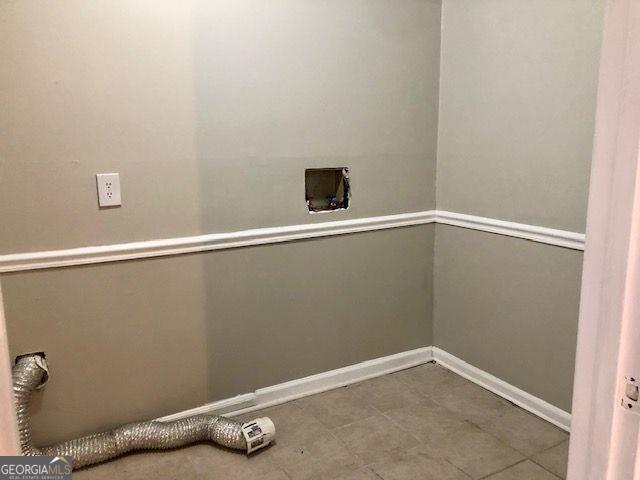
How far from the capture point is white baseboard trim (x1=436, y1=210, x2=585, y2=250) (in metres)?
2.14

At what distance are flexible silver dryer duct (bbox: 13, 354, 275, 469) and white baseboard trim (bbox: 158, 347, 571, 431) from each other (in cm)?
15

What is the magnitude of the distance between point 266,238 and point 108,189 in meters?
0.71

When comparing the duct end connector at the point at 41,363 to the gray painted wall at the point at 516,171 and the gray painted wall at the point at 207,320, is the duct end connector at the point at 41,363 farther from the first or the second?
the gray painted wall at the point at 516,171

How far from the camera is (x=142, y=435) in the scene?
82.6 inches

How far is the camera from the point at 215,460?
208cm

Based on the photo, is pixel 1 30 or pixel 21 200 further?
pixel 21 200

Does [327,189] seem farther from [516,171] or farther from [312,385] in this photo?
[312,385]

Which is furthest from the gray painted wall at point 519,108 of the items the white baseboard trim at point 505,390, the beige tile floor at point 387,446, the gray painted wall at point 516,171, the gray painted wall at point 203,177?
the beige tile floor at point 387,446

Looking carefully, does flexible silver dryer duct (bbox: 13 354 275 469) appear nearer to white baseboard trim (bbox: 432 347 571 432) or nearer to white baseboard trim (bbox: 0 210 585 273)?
white baseboard trim (bbox: 0 210 585 273)

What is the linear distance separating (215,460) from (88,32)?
1730 millimetres

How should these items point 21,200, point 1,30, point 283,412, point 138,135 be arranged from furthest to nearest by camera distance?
point 283,412 → point 138,135 → point 21,200 → point 1,30

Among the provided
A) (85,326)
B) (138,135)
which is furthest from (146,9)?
(85,326)

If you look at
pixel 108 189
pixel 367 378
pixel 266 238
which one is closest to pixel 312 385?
pixel 367 378

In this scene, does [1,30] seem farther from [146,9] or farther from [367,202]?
[367,202]
